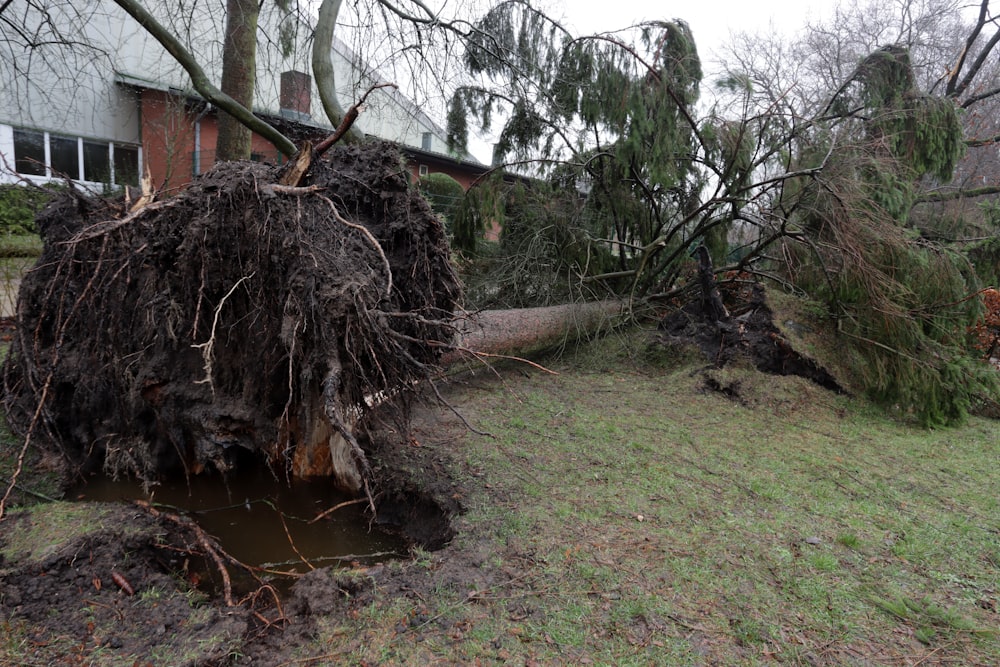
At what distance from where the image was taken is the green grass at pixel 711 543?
2.19 meters

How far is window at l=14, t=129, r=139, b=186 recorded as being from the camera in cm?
1220

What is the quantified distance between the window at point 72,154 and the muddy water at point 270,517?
10.7m

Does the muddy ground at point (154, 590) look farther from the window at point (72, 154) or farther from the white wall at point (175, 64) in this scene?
the window at point (72, 154)

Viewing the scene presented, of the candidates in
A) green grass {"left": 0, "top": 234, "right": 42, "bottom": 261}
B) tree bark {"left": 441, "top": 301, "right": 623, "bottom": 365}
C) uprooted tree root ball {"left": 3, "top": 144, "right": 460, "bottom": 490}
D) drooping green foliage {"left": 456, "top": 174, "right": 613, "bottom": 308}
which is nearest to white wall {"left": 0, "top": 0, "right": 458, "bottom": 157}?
drooping green foliage {"left": 456, "top": 174, "right": 613, "bottom": 308}

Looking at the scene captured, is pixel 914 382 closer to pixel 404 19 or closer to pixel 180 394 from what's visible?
pixel 180 394

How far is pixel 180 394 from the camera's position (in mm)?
3439

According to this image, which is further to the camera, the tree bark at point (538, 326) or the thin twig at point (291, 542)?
the tree bark at point (538, 326)

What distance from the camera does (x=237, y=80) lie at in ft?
25.1

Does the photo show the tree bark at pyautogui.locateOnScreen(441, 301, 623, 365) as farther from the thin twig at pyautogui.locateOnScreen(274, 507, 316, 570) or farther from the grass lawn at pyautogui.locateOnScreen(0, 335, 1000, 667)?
the thin twig at pyautogui.locateOnScreen(274, 507, 316, 570)

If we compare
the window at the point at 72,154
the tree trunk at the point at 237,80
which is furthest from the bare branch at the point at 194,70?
the window at the point at 72,154

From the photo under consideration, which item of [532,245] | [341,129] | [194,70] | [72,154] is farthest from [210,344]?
[72,154]

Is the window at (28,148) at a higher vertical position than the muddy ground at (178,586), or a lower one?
higher

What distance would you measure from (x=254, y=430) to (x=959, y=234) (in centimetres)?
744

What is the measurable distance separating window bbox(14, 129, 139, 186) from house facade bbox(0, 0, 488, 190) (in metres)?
0.02
